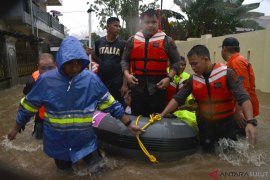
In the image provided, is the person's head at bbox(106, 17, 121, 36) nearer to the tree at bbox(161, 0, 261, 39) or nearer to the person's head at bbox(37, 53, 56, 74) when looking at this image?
the person's head at bbox(37, 53, 56, 74)

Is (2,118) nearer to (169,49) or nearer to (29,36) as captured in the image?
(169,49)

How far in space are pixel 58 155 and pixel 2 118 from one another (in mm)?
4405

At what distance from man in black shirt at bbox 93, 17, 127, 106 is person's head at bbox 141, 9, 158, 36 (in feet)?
2.64

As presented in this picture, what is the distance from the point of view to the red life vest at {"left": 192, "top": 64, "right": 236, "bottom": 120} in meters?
3.18

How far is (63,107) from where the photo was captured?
2707 millimetres

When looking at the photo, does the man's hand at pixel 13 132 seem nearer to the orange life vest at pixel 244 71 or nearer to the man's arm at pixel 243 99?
the man's arm at pixel 243 99

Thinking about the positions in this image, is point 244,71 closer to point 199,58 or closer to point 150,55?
point 199,58

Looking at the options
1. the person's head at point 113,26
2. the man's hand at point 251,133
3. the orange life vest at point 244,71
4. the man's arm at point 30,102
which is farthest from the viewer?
the person's head at point 113,26

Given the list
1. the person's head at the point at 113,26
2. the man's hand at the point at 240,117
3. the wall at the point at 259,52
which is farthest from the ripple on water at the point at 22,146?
the wall at the point at 259,52

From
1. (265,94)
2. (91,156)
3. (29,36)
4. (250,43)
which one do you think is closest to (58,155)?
(91,156)

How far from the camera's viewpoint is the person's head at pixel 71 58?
2.61m

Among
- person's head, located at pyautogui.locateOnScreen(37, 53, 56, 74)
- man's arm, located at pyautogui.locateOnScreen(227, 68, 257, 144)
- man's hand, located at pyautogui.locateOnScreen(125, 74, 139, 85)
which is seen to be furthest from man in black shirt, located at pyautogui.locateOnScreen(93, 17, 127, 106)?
man's arm, located at pyautogui.locateOnScreen(227, 68, 257, 144)

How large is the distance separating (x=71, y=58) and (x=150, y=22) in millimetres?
1306

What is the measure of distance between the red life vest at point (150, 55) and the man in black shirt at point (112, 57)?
73cm
